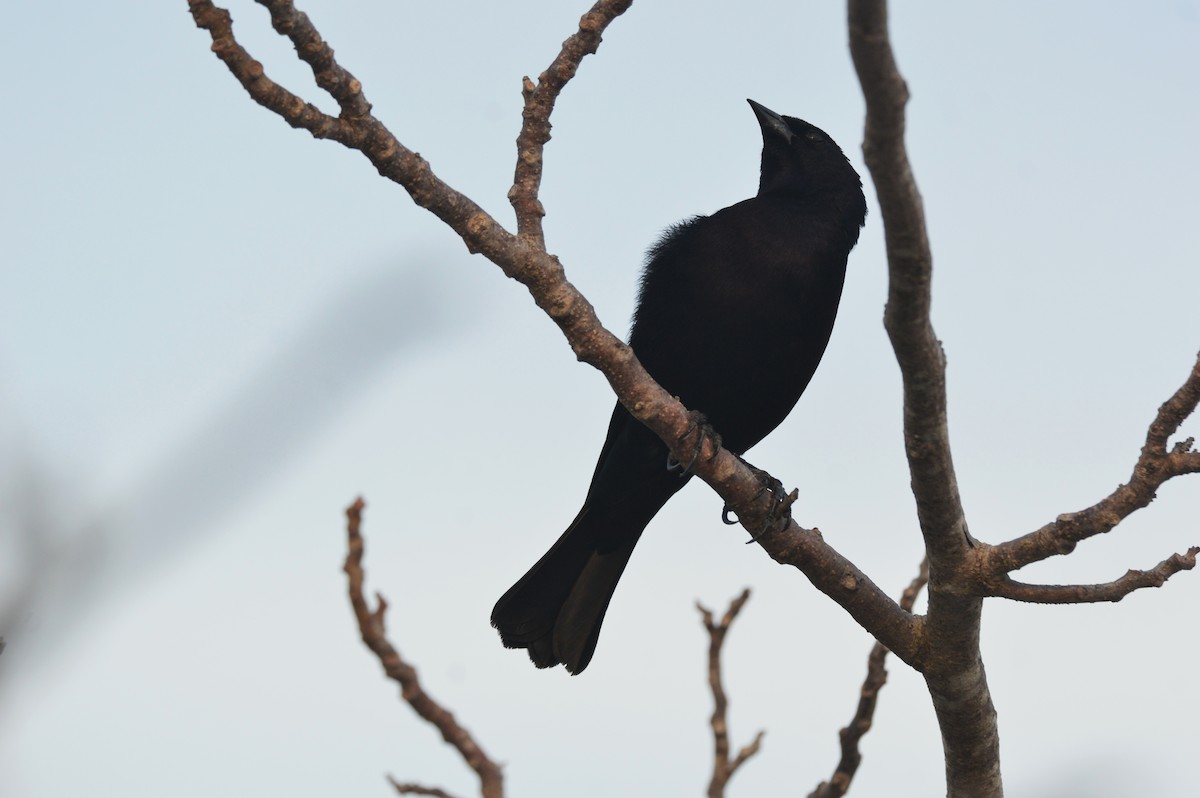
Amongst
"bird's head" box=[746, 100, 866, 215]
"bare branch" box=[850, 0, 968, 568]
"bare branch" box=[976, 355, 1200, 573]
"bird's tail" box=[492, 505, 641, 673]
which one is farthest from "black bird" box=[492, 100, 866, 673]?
"bare branch" box=[976, 355, 1200, 573]

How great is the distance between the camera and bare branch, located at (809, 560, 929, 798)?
3.52 m

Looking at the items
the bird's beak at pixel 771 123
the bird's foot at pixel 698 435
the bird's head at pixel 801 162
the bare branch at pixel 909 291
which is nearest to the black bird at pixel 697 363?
the bird's head at pixel 801 162

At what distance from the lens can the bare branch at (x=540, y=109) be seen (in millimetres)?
3061

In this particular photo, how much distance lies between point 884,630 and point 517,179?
1.52 meters

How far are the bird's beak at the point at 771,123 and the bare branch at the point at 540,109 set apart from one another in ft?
8.59

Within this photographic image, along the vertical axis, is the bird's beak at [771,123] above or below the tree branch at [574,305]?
above

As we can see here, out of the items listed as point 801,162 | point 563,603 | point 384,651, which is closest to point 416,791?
point 384,651

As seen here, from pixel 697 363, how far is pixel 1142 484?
2.15 m

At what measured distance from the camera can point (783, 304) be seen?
4.57 meters

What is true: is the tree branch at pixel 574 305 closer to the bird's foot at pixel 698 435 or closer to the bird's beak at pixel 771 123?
the bird's foot at pixel 698 435

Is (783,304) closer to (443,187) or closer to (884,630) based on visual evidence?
(884,630)

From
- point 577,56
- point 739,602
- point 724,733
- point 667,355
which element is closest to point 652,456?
point 667,355

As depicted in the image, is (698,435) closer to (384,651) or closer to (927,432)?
(927,432)

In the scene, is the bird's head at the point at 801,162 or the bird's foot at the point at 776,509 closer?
the bird's foot at the point at 776,509
